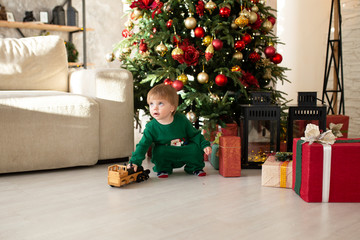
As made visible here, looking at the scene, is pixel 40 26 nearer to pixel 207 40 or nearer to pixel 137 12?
pixel 137 12

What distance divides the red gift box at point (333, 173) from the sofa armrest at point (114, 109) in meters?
1.16

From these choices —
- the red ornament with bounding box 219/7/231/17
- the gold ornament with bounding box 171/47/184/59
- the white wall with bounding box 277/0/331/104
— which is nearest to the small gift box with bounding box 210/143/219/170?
the gold ornament with bounding box 171/47/184/59

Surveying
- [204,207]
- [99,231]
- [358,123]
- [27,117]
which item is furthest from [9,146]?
[358,123]

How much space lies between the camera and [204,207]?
152 centimetres

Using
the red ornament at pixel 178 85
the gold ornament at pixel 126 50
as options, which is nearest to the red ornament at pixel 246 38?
the red ornament at pixel 178 85

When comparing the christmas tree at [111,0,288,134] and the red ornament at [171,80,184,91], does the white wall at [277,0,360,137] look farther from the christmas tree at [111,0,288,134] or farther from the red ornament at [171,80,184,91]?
the red ornament at [171,80,184,91]

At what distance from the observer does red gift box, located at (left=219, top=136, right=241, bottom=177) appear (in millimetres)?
1984

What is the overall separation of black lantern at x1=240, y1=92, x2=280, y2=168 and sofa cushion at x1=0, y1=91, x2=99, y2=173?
877mm

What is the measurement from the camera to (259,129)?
212 centimetres

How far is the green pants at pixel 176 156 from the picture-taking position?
2.04 m

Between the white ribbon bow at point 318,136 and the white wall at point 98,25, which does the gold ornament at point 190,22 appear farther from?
the white wall at point 98,25

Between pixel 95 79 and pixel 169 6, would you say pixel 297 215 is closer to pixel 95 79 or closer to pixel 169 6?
pixel 95 79

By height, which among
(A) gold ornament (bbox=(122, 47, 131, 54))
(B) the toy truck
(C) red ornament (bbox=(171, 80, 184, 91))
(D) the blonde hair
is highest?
(A) gold ornament (bbox=(122, 47, 131, 54))

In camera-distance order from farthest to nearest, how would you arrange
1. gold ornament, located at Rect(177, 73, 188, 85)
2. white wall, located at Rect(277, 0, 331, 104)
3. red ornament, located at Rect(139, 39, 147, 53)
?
white wall, located at Rect(277, 0, 331, 104)
red ornament, located at Rect(139, 39, 147, 53)
gold ornament, located at Rect(177, 73, 188, 85)
